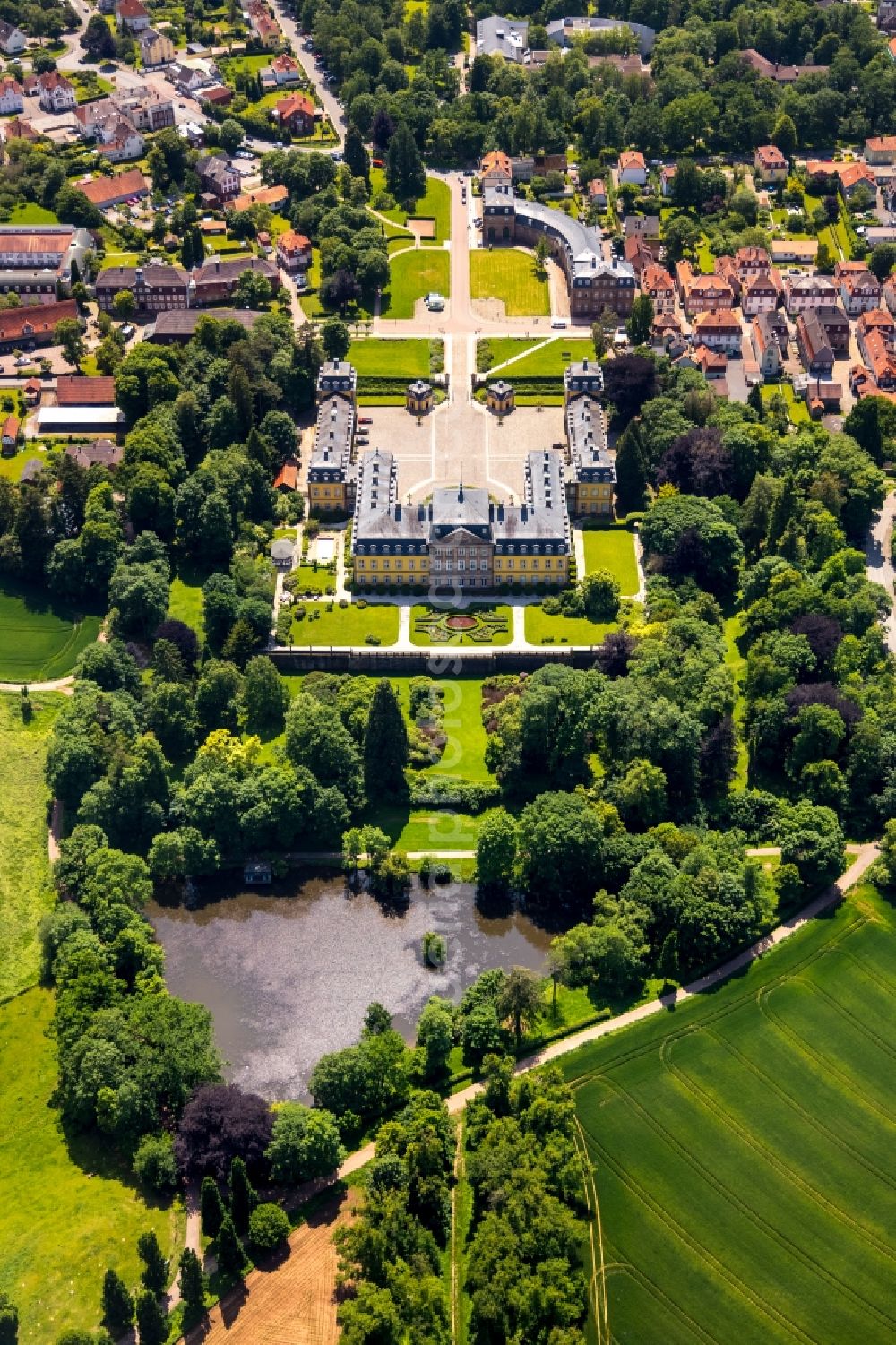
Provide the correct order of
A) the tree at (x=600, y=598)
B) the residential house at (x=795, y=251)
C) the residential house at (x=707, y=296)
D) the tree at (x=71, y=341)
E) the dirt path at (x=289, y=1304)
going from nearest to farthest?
1. the dirt path at (x=289, y=1304)
2. the tree at (x=600, y=598)
3. the tree at (x=71, y=341)
4. the residential house at (x=707, y=296)
5. the residential house at (x=795, y=251)

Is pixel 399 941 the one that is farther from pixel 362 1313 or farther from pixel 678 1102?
pixel 362 1313

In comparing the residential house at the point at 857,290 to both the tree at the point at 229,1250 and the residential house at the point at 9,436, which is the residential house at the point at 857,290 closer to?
the residential house at the point at 9,436

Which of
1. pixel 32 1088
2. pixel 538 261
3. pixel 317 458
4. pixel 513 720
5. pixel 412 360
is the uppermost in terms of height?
pixel 538 261

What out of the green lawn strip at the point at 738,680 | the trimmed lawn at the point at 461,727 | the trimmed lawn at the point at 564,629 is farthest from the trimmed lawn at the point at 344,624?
the green lawn strip at the point at 738,680

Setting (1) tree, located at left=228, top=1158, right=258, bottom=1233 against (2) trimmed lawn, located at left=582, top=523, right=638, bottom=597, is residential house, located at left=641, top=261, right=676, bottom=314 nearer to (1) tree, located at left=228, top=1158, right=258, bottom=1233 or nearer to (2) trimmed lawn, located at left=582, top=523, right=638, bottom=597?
(2) trimmed lawn, located at left=582, top=523, right=638, bottom=597

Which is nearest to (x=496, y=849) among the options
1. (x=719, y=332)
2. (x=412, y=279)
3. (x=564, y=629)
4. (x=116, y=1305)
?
(x=564, y=629)

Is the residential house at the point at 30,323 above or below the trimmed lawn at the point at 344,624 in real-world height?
above

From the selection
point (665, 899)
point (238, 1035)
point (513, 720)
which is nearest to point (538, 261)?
point (513, 720)
